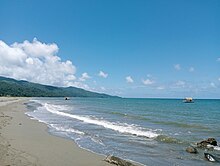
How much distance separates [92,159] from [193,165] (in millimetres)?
4908

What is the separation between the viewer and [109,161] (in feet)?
42.8

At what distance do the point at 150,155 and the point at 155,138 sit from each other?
21.5 feet

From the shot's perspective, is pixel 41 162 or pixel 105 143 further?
pixel 105 143

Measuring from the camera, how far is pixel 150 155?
51.3 ft

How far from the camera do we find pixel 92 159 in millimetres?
13773

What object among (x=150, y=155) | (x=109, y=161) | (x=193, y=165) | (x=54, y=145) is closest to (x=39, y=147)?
(x=54, y=145)

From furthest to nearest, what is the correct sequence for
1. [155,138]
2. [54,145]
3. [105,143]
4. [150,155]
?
[155,138] < [105,143] < [54,145] < [150,155]

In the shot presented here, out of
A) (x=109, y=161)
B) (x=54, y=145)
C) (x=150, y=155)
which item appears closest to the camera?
(x=109, y=161)

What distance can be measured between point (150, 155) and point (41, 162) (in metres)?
Result: 6.20

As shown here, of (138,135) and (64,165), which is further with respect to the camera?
(138,135)

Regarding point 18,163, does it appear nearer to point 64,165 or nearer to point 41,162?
point 41,162

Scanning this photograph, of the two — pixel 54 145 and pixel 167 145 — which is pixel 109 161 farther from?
pixel 167 145

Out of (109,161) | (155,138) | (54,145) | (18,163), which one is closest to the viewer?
(18,163)

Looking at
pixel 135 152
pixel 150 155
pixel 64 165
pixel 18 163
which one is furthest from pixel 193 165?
pixel 18 163
